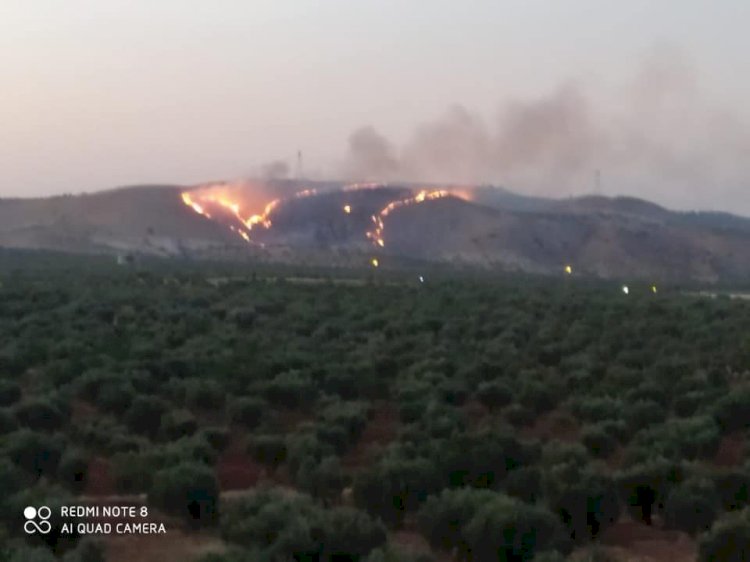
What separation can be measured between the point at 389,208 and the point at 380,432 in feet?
551

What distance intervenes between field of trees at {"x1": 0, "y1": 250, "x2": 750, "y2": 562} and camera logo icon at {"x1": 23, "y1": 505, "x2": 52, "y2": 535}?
11cm

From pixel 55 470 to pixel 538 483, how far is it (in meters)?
7.12

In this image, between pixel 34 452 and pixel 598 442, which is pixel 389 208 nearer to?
pixel 598 442

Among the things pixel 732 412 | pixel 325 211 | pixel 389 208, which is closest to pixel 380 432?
pixel 732 412

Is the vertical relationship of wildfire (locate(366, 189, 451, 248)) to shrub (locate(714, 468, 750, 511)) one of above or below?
above

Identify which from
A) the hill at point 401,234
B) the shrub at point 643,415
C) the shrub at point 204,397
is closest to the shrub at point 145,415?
the shrub at point 204,397

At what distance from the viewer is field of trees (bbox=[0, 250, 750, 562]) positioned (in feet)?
49.0

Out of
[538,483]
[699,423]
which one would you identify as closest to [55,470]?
[538,483]

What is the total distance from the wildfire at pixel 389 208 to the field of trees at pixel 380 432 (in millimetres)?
132008

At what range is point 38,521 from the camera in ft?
48.1

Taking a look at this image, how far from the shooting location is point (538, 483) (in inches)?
715

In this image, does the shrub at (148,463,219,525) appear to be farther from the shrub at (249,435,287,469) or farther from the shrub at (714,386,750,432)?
the shrub at (714,386,750,432)

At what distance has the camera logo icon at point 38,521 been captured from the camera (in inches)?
575

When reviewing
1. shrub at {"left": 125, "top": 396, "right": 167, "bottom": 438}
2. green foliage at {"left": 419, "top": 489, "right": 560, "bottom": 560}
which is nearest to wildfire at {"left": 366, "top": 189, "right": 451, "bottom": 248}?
shrub at {"left": 125, "top": 396, "right": 167, "bottom": 438}
